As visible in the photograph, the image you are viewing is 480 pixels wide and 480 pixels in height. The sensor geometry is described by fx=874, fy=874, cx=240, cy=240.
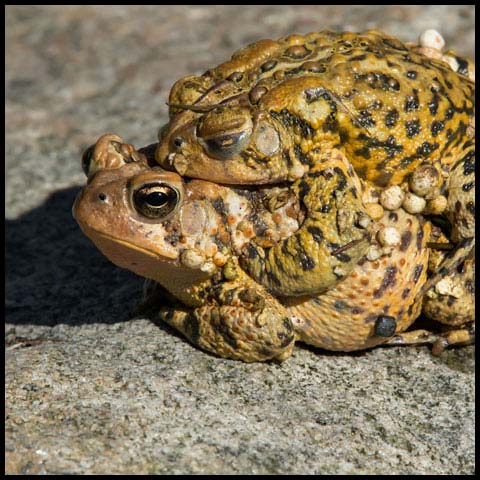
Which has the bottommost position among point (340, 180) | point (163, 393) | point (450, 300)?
point (163, 393)

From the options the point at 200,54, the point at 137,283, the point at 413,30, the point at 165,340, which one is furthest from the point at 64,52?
the point at 165,340

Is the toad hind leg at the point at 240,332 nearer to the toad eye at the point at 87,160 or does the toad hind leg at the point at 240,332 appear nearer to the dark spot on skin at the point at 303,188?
the dark spot on skin at the point at 303,188

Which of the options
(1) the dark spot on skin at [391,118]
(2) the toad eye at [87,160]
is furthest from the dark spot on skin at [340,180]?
(2) the toad eye at [87,160]

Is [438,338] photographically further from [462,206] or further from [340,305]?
[462,206]

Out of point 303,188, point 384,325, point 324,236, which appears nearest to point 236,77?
point 303,188

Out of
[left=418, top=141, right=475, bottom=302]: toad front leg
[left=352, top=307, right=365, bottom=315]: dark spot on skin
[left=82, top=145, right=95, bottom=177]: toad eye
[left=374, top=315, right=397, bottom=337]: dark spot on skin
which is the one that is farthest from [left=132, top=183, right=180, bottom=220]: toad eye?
[left=418, top=141, right=475, bottom=302]: toad front leg

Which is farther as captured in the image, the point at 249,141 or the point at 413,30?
the point at 413,30

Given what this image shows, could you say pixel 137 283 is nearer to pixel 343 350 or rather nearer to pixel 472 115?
pixel 343 350
